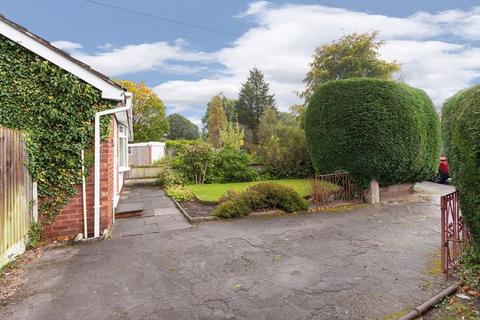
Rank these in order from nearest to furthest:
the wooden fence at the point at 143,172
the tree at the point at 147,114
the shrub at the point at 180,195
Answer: the shrub at the point at 180,195 < the wooden fence at the point at 143,172 < the tree at the point at 147,114

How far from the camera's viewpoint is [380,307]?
10.7ft

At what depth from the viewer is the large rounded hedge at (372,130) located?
30.2ft

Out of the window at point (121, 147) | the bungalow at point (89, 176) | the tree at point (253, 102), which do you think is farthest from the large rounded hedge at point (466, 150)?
the tree at point (253, 102)

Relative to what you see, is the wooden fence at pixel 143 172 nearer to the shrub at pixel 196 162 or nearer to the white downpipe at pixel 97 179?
the shrub at pixel 196 162

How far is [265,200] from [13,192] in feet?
18.3

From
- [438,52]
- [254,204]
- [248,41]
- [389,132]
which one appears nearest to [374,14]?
[438,52]

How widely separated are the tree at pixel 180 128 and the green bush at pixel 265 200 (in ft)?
168

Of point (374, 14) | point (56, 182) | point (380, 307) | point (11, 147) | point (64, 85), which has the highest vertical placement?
point (374, 14)

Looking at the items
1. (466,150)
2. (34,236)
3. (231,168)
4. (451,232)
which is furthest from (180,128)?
(466,150)

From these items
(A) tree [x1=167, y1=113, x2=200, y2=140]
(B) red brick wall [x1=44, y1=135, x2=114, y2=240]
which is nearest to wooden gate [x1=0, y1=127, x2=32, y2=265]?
(B) red brick wall [x1=44, y1=135, x2=114, y2=240]

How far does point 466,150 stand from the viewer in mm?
3688

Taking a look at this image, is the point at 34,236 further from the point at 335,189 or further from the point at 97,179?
the point at 335,189

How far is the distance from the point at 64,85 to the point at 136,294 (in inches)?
162

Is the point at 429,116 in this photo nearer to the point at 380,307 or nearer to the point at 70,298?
the point at 380,307
